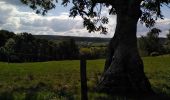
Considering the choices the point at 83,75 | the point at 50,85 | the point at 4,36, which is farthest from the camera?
the point at 4,36

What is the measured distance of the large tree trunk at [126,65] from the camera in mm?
18984

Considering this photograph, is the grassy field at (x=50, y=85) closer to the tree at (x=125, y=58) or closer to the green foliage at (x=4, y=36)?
the tree at (x=125, y=58)

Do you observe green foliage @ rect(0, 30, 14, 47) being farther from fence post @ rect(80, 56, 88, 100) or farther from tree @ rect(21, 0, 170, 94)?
fence post @ rect(80, 56, 88, 100)

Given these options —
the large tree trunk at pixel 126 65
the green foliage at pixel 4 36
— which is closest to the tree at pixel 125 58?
the large tree trunk at pixel 126 65

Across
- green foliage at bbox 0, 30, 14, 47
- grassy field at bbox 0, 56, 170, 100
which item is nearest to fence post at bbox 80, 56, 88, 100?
grassy field at bbox 0, 56, 170, 100

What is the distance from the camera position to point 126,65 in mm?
19734

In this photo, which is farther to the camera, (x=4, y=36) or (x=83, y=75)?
(x=4, y=36)

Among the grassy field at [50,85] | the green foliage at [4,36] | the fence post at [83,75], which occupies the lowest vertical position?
the grassy field at [50,85]

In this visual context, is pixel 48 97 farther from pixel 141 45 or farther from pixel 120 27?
pixel 141 45

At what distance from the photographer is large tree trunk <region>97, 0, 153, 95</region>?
1898 cm

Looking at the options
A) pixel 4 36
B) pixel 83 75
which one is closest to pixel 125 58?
pixel 83 75

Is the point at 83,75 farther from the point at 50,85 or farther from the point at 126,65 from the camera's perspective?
the point at 50,85

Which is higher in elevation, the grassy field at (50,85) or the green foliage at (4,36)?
the green foliage at (4,36)

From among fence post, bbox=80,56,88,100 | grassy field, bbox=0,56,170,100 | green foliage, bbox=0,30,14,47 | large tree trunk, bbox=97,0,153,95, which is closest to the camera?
fence post, bbox=80,56,88,100
